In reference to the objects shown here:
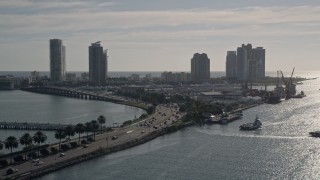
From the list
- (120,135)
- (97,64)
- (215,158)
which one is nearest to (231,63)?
(97,64)

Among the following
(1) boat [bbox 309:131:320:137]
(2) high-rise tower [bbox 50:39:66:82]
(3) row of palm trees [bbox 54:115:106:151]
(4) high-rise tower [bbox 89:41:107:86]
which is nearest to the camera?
(3) row of palm trees [bbox 54:115:106:151]

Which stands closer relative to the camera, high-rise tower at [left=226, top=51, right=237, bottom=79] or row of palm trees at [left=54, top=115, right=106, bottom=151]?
row of palm trees at [left=54, top=115, right=106, bottom=151]

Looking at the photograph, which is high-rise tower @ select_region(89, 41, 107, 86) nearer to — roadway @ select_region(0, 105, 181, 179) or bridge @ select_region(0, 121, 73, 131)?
roadway @ select_region(0, 105, 181, 179)

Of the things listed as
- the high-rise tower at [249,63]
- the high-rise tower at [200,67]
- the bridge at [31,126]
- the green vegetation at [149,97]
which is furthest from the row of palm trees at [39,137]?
the high-rise tower at [249,63]

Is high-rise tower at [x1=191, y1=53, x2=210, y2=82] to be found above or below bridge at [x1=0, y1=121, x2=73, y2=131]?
above

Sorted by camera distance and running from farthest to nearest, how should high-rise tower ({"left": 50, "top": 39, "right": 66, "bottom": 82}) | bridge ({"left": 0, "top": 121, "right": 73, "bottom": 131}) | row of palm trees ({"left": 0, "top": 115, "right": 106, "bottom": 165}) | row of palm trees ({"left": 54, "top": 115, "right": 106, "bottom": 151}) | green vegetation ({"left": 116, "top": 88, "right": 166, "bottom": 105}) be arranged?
high-rise tower ({"left": 50, "top": 39, "right": 66, "bottom": 82}), green vegetation ({"left": 116, "top": 88, "right": 166, "bottom": 105}), bridge ({"left": 0, "top": 121, "right": 73, "bottom": 131}), row of palm trees ({"left": 54, "top": 115, "right": 106, "bottom": 151}), row of palm trees ({"left": 0, "top": 115, "right": 106, "bottom": 165})

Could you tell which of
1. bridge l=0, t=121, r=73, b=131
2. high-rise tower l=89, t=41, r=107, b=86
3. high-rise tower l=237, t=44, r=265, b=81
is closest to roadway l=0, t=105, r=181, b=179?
bridge l=0, t=121, r=73, b=131

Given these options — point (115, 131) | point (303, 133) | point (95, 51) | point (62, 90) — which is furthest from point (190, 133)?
point (95, 51)
